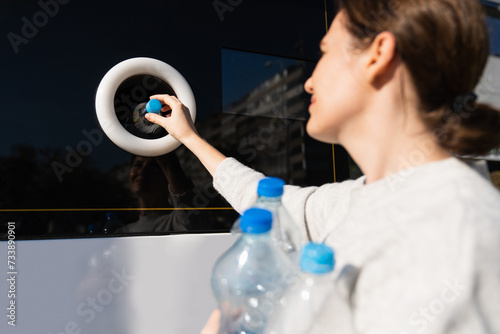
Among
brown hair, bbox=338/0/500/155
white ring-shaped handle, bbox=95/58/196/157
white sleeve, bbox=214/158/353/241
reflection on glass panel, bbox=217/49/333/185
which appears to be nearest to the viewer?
brown hair, bbox=338/0/500/155

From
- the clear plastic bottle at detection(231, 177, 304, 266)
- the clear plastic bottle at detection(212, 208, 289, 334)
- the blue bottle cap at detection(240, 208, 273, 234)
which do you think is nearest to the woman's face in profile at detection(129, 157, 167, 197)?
the clear plastic bottle at detection(231, 177, 304, 266)

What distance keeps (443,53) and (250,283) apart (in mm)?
548

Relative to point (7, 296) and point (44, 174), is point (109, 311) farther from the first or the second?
point (44, 174)

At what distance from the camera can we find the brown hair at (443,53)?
704mm

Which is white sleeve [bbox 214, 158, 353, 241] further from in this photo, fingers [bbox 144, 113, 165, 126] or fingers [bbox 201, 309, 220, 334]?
fingers [bbox 201, 309, 220, 334]

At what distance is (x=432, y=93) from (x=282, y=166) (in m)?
0.78

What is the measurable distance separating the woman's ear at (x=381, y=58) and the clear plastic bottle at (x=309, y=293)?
34 centimetres

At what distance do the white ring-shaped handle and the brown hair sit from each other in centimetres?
69

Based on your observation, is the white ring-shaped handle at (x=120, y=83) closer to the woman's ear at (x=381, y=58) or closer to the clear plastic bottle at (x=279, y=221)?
the clear plastic bottle at (x=279, y=221)

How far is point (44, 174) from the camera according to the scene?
113 cm

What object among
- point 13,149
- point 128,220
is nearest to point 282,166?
point 128,220

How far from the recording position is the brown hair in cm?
70

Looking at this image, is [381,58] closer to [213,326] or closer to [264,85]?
[213,326]

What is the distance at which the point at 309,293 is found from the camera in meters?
0.62
